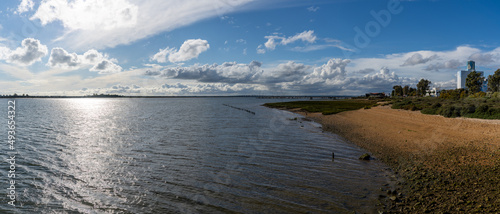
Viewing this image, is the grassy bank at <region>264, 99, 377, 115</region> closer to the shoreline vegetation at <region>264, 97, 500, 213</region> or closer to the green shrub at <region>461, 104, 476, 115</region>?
the green shrub at <region>461, 104, 476, 115</region>

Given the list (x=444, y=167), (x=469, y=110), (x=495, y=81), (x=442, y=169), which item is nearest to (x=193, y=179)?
(x=442, y=169)

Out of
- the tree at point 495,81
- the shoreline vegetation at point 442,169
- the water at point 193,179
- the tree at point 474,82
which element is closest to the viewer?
the shoreline vegetation at point 442,169

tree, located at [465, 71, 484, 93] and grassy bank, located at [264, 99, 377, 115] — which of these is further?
tree, located at [465, 71, 484, 93]

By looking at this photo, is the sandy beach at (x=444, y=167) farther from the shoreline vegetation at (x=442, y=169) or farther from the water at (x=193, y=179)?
the water at (x=193, y=179)

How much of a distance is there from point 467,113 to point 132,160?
49.1 metres

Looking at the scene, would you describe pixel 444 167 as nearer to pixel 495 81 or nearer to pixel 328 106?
pixel 328 106

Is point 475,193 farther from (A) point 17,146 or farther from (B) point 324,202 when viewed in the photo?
(A) point 17,146

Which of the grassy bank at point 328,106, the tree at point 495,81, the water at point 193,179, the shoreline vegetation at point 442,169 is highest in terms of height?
the tree at point 495,81

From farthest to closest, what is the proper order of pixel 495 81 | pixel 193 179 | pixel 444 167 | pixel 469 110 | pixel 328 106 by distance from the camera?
pixel 328 106 < pixel 495 81 < pixel 469 110 < pixel 193 179 < pixel 444 167

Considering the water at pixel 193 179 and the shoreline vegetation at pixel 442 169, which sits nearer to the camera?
the shoreline vegetation at pixel 442 169

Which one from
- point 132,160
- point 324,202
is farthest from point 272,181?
point 132,160

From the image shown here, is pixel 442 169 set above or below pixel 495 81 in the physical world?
below

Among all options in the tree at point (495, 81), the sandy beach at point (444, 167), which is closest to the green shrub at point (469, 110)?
the sandy beach at point (444, 167)

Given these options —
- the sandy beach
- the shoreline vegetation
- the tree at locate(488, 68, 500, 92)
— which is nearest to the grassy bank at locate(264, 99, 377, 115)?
the tree at locate(488, 68, 500, 92)
